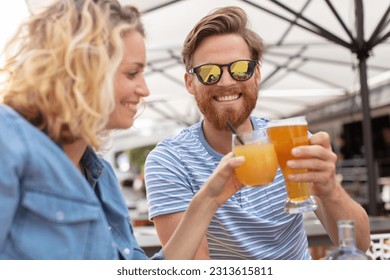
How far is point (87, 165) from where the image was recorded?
3.55ft

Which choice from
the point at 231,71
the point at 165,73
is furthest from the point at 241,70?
the point at 165,73

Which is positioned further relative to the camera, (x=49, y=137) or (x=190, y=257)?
(x=190, y=257)

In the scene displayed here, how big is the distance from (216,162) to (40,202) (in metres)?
0.68

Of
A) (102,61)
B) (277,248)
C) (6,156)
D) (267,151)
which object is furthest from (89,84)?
(277,248)

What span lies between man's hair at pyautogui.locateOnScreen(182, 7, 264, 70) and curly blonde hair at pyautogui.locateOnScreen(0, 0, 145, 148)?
55 cm

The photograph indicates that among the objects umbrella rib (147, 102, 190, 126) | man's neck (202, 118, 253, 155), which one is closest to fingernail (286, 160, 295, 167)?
man's neck (202, 118, 253, 155)

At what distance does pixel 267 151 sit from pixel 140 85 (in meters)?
0.31

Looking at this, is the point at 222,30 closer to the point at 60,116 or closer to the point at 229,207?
the point at 229,207

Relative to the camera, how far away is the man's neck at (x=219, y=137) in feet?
4.70

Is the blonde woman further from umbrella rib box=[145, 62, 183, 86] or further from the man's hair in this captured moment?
umbrella rib box=[145, 62, 183, 86]

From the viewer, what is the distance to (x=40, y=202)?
801 mm
